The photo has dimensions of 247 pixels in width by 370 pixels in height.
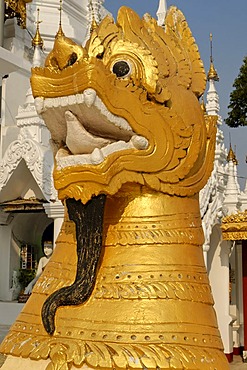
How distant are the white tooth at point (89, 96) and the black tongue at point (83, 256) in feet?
1.08

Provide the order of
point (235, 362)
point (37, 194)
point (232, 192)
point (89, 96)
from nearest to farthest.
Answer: point (89, 96) < point (37, 194) < point (235, 362) < point (232, 192)

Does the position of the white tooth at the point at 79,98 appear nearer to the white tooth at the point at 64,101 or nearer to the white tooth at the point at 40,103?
the white tooth at the point at 64,101

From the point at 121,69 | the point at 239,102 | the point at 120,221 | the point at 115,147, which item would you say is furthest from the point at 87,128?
the point at 239,102

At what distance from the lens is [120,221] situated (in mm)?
2094

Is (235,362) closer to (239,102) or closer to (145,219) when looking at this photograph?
(239,102)

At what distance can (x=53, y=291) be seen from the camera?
2.06 metres

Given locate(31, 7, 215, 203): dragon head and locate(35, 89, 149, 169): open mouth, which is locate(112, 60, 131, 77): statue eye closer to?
locate(31, 7, 215, 203): dragon head

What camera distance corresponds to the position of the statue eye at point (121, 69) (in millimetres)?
2064

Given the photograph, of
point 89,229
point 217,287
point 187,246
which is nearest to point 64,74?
point 89,229

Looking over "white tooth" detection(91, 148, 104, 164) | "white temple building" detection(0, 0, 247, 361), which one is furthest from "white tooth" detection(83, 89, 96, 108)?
"white temple building" detection(0, 0, 247, 361)

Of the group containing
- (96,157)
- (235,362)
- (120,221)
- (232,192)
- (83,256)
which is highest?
(232,192)

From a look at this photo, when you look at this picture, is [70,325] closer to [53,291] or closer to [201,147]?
[53,291]

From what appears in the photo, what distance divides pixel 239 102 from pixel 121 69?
11.4m

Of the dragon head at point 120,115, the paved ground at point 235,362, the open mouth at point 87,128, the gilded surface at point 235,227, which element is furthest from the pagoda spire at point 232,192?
the open mouth at point 87,128
